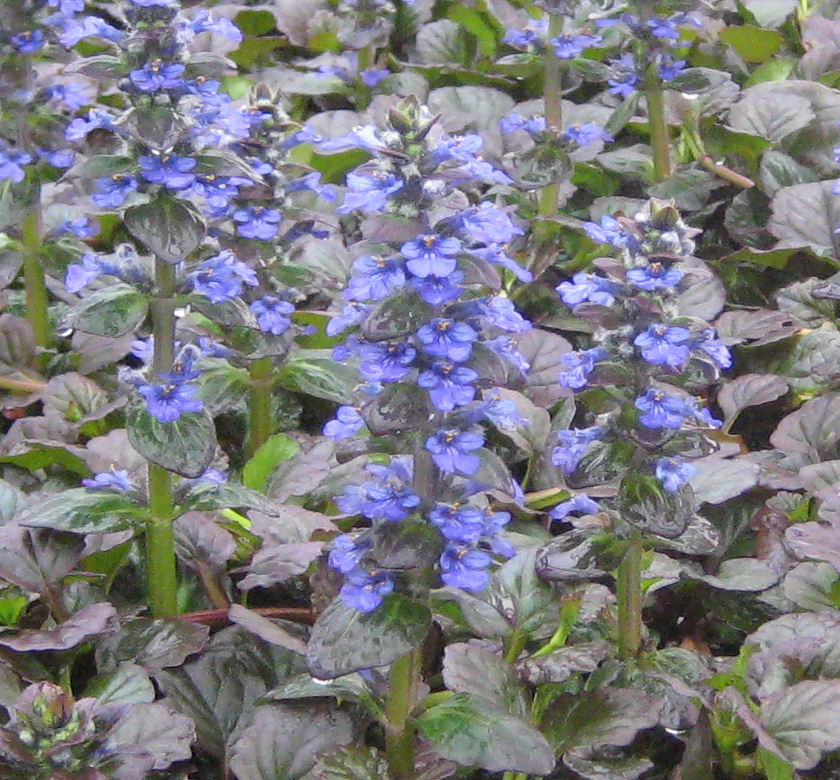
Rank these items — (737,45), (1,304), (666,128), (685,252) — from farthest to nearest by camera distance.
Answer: (737,45) → (666,128) → (1,304) → (685,252)

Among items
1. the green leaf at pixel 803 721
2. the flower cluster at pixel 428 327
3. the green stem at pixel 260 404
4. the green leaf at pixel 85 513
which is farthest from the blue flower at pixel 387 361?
the green stem at pixel 260 404

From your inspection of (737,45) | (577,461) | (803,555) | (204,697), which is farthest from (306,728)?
(737,45)

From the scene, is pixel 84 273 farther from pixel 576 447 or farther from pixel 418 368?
pixel 576 447

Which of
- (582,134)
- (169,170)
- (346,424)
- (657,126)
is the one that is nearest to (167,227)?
(169,170)

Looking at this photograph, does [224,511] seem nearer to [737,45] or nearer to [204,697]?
[204,697]

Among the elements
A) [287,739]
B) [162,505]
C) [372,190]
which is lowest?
[287,739]
